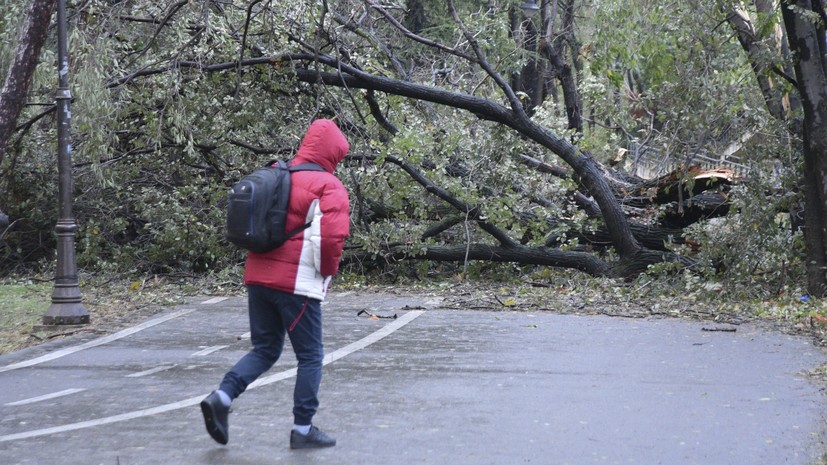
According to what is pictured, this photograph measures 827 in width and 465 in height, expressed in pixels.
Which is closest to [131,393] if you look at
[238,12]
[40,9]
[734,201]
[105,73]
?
[40,9]

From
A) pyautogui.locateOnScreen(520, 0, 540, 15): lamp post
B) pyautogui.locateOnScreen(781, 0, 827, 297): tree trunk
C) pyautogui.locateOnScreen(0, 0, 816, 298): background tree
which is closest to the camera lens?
pyautogui.locateOnScreen(781, 0, 827, 297): tree trunk

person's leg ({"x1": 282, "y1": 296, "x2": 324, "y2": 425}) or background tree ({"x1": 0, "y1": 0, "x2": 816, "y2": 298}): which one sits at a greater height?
background tree ({"x1": 0, "y1": 0, "x2": 816, "y2": 298})

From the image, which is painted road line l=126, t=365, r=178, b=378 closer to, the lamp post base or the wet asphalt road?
the wet asphalt road

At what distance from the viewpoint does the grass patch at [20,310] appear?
34.1 ft

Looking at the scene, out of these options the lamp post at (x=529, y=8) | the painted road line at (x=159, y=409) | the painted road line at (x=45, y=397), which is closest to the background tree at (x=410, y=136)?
the lamp post at (x=529, y=8)

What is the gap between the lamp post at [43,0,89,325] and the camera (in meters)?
11.0

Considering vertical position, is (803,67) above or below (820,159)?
above

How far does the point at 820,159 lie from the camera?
12.1 m

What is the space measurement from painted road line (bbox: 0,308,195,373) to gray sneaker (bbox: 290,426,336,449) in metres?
4.04

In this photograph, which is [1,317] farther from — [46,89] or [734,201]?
[734,201]

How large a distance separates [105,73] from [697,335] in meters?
8.19

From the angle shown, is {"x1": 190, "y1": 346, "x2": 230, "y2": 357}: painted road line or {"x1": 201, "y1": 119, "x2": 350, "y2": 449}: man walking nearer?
{"x1": 201, "y1": 119, "x2": 350, "y2": 449}: man walking

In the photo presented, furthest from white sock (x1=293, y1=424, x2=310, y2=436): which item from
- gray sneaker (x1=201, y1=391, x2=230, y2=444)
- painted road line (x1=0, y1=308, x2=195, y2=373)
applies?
painted road line (x1=0, y1=308, x2=195, y2=373)

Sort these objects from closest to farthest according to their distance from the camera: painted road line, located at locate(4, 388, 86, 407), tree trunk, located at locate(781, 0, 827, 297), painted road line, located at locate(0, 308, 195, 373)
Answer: painted road line, located at locate(4, 388, 86, 407) → painted road line, located at locate(0, 308, 195, 373) → tree trunk, located at locate(781, 0, 827, 297)
